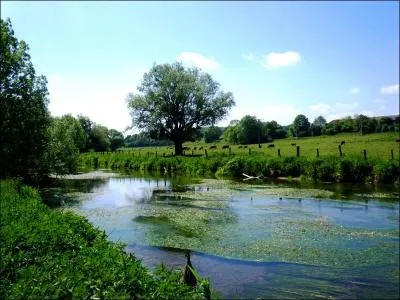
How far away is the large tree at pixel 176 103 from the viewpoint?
2564 inches

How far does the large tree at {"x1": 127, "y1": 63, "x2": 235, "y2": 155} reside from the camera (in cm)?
6512

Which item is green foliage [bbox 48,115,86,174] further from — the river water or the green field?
the green field

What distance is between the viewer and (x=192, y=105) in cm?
6619

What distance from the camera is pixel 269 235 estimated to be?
16594 millimetres

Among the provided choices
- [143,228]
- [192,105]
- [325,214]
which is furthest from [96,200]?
[192,105]

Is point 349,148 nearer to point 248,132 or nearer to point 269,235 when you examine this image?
point 269,235

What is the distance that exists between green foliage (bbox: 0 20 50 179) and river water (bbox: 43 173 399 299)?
167 inches

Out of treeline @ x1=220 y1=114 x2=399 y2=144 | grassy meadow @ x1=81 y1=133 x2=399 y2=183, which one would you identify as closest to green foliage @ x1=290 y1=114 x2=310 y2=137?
treeline @ x1=220 y1=114 x2=399 y2=144

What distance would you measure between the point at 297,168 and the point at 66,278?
109 ft

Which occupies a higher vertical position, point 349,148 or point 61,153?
point 61,153

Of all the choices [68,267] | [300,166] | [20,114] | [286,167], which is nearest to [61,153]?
[20,114]

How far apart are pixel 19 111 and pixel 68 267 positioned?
27.6 m

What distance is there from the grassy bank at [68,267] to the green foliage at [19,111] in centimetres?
2135

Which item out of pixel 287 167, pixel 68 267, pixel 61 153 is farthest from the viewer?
pixel 287 167
